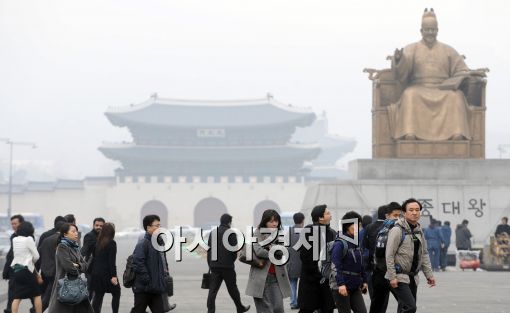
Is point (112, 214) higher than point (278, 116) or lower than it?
lower

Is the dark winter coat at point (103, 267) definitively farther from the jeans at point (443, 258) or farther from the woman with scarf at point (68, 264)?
the jeans at point (443, 258)

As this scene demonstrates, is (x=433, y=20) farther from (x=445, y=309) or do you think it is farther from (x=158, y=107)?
(x=158, y=107)

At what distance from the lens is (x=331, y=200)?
18.6 metres

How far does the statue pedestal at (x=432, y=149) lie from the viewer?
1828cm

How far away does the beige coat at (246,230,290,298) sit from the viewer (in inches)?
303

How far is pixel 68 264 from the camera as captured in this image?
770 centimetres

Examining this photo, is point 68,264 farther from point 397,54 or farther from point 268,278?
point 397,54

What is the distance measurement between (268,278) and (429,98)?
1088 cm

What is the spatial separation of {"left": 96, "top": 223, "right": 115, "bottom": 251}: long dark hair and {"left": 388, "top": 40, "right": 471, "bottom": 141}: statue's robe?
32.8 ft

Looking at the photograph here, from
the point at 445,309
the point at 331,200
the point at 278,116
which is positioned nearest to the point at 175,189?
the point at 278,116

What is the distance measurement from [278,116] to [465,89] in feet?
121

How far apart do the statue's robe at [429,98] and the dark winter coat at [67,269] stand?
36.5ft

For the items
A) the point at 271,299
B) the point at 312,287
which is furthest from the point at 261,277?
the point at 312,287

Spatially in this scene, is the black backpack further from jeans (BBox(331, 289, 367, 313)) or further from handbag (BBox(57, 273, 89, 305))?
handbag (BBox(57, 273, 89, 305))
